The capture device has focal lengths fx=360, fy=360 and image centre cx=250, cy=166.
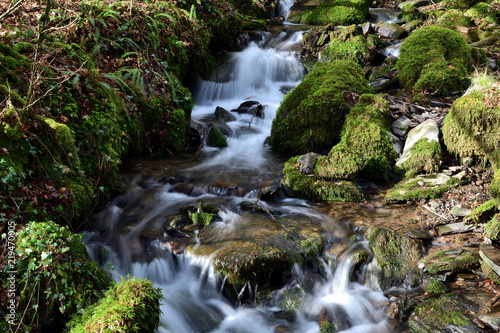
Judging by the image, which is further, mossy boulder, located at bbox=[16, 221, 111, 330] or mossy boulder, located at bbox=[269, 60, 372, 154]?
mossy boulder, located at bbox=[269, 60, 372, 154]

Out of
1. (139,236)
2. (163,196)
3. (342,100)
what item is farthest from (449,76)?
(139,236)

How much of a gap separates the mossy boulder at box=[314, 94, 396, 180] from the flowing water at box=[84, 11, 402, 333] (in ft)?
3.11

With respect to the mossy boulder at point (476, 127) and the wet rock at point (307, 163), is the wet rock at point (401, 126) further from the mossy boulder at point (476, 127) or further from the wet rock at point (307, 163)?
the wet rock at point (307, 163)

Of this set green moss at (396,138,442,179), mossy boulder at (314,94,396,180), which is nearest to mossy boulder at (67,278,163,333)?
mossy boulder at (314,94,396,180)

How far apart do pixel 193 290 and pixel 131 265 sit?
91 centimetres

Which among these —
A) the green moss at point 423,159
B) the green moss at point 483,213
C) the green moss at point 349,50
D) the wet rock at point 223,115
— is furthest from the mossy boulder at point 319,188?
the green moss at point 349,50

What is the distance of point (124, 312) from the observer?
3.20 meters

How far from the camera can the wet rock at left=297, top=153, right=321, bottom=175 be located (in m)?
6.65

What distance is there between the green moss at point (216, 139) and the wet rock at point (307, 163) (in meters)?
2.22

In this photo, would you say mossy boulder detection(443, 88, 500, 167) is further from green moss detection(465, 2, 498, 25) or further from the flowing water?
green moss detection(465, 2, 498, 25)

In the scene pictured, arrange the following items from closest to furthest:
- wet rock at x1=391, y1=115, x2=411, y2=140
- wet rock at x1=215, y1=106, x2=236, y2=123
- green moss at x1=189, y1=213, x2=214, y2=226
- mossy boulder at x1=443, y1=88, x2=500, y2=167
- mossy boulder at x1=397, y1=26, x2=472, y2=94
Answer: green moss at x1=189, y1=213, x2=214, y2=226, mossy boulder at x1=443, y1=88, x2=500, y2=167, wet rock at x1=391, y1=115, x2=411, y2=140, mossy boulder at x1=397, y1=26, x2=472, y2=94, wet rock at x1=215, y1=106, x2=236, y2=123

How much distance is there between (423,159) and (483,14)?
942 centimetres

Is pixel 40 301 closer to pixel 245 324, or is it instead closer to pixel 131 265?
pixel 131 265

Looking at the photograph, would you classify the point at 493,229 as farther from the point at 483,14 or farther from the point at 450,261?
the point at 483,14
